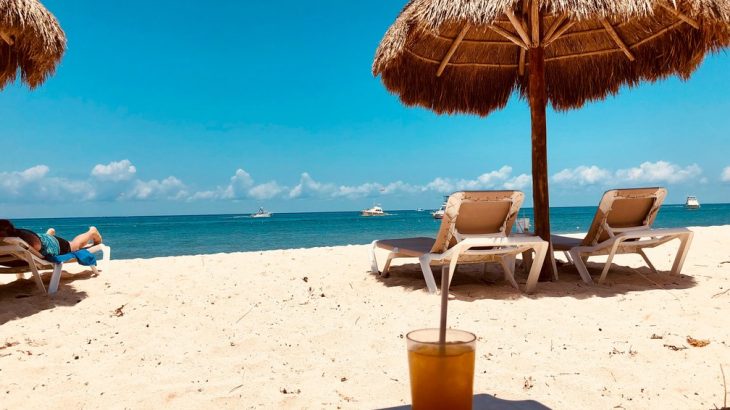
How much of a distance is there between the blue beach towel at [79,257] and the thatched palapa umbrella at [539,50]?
11.4ft

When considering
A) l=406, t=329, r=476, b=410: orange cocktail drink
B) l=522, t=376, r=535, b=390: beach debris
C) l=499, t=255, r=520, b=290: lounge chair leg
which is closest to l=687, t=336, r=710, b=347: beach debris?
l=522, t=376, r=535, b=390: beach debris

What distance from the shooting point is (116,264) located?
5.93m

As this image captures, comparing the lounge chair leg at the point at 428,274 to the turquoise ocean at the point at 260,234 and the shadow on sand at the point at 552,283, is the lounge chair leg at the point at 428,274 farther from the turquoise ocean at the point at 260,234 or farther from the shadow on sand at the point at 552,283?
the turquoise ocean at the point at 260,234

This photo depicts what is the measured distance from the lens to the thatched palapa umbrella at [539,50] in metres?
4.11

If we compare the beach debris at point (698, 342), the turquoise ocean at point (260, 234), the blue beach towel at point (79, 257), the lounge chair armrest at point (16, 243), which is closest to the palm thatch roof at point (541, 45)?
the beach debris at point (698, 342)

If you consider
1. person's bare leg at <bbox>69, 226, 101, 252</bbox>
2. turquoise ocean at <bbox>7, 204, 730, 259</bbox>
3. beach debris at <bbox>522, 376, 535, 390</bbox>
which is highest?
person's bare leg at <bbox>69, 226, 101, 252</bbox>

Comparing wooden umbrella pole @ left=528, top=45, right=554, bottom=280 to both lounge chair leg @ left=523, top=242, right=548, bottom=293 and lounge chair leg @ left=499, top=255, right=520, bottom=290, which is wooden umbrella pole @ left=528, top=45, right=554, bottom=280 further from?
lounge chair leg @ left=523, top=242, right=548, bottom=293

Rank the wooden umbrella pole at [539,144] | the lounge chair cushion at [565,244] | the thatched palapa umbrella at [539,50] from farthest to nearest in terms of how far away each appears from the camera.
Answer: the lounge chair cushion at [565,244]
the wooden umbrella pole at [539,144]
the thatched palapa umbrella at [539,50]

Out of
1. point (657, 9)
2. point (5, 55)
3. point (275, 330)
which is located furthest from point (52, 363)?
point (657, 9)

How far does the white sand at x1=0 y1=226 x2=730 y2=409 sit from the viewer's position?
217 centimetres

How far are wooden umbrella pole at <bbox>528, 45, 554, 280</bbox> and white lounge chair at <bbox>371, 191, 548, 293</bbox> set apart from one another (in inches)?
21.4

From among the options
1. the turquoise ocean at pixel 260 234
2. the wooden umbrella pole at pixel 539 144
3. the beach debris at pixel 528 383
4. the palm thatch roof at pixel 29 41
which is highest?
the palm thatch roof at pixel 29 41

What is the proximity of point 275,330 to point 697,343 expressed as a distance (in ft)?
8.16

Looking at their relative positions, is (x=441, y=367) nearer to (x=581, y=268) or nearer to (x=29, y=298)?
(x=581, y=268)
